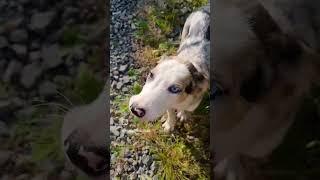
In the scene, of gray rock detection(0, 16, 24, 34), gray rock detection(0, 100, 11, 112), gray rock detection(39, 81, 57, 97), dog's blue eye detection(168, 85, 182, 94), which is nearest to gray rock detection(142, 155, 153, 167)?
dog's blue eye detection(168, 85, 182, 94)

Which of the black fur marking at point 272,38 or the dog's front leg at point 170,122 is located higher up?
the black fur marking at point 272,38

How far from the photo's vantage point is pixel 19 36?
6.87ft

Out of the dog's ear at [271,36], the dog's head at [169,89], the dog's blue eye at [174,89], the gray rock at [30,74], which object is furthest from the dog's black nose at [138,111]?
the dog's ear at [271,36]

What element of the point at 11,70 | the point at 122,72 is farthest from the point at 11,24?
the point at 122,72

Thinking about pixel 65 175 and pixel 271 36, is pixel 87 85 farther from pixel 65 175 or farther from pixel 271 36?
pixel 271 36

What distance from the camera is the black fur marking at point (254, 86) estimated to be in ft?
6.79

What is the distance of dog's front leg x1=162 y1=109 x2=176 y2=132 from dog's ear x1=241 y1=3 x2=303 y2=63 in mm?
364

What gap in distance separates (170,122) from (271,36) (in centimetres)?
43

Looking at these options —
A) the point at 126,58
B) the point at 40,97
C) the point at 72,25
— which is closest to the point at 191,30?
the point at 126,58

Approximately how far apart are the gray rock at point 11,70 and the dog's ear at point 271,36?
752mm

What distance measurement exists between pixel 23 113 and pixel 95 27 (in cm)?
36

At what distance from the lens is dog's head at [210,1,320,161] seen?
2053 mm

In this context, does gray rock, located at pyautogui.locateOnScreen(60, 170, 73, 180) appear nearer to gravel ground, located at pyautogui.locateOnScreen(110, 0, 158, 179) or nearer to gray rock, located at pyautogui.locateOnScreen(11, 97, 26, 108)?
gravel ground, located at pyautogui.locateOnScreen(110, 0, 158, 179)

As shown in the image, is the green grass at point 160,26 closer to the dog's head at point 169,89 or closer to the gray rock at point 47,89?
the dog's head at point 169,89
